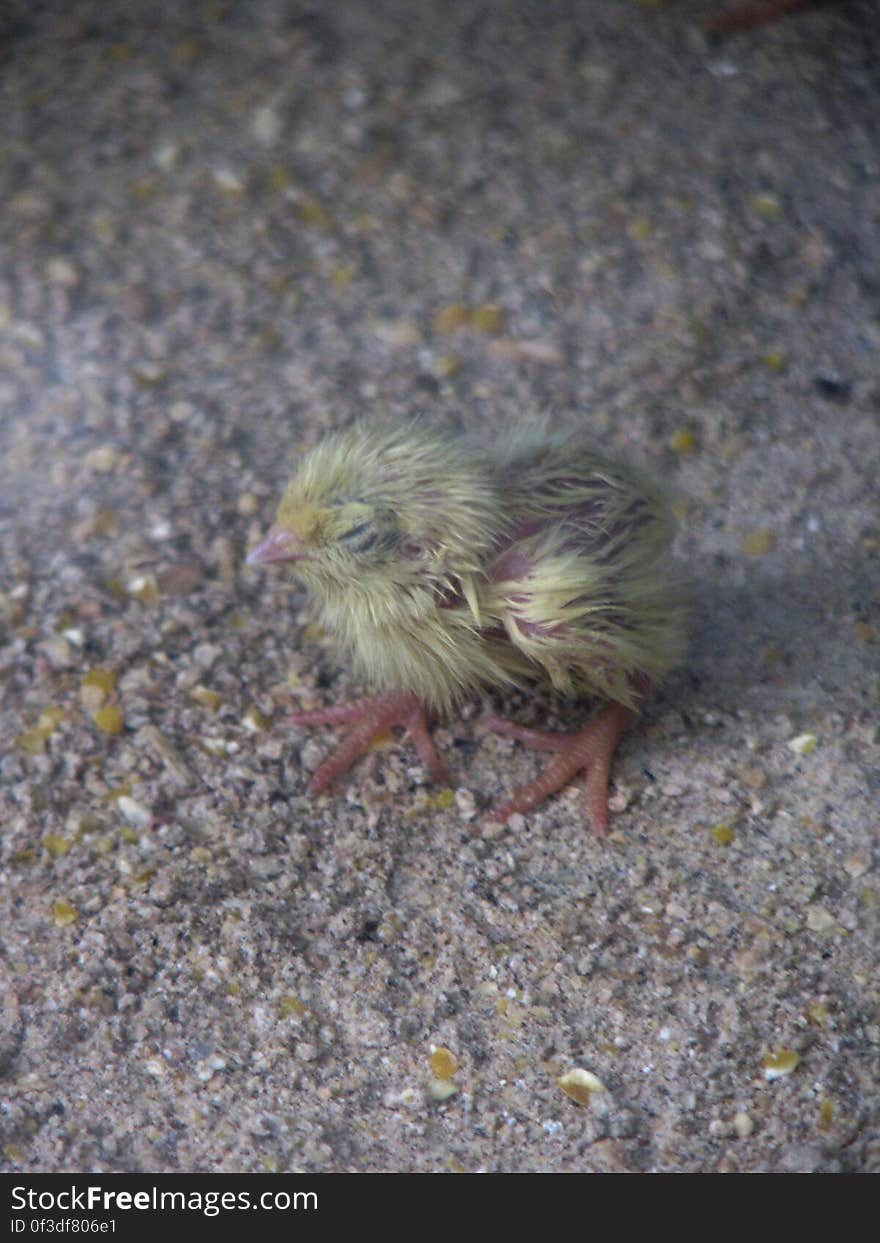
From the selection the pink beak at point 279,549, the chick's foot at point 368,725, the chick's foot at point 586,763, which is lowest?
the chick's foot at point 368,725

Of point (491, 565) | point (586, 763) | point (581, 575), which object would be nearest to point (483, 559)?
point (491, 565)

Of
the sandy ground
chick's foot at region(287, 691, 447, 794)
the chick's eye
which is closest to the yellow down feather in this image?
the chick's eye

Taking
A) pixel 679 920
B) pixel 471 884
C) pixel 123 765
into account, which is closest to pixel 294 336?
pixel 123 765

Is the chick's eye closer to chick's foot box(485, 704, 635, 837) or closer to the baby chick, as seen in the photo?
the baby chick

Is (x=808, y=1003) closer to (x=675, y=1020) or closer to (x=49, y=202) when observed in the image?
(x=675, y=1020)

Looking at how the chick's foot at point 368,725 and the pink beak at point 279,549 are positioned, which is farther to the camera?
the chick's foot at point 368,725

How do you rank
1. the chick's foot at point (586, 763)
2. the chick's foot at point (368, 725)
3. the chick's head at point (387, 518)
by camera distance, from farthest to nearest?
the chick's foot at point (368, 725) < the chick's foot at point (586, 763) < the chick's head at point (387, 518)

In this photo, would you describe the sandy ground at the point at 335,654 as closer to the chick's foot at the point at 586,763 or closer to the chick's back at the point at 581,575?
the chick's foot at the point at 586,763

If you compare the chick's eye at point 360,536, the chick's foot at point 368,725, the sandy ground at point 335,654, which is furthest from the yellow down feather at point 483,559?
the sandy ground at point 335,654
